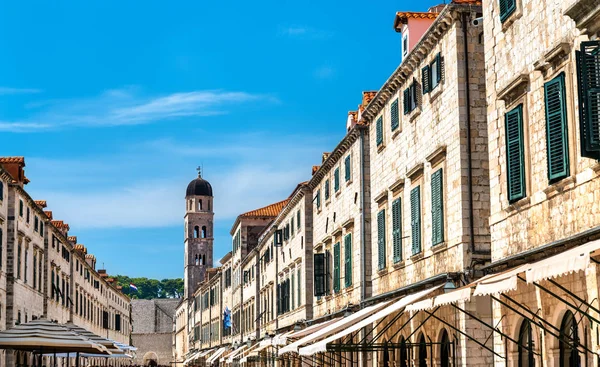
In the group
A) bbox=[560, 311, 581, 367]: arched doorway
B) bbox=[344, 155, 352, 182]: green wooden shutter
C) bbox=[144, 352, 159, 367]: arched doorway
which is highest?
bbox=[344, 155, 352, 182]: green wooden shutter

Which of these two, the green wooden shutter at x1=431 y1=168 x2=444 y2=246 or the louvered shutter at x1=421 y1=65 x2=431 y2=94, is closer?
the green wooden shutter at x1=431 y1=168 x2=444 y2=246

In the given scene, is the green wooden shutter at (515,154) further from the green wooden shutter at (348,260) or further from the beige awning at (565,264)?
the green wooden shutter at (348,260)

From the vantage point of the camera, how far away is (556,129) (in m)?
15.2

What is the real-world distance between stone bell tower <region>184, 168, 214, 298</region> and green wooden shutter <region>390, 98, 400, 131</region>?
321 feet

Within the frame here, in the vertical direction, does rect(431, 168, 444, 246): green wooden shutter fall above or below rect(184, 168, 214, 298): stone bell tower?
below

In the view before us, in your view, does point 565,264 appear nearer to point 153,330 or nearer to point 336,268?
point 336,268

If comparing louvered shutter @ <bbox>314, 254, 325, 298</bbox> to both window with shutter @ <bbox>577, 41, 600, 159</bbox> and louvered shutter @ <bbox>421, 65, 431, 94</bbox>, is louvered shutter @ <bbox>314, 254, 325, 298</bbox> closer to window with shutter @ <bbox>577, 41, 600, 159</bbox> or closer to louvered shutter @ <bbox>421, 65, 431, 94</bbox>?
louvered shutter @ <bbox>421, 65, 431, 94</bbox>

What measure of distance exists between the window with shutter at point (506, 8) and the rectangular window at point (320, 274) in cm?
1894

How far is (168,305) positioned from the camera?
156 m

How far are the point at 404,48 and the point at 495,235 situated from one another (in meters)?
10.8

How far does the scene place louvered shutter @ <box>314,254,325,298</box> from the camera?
36.0 m

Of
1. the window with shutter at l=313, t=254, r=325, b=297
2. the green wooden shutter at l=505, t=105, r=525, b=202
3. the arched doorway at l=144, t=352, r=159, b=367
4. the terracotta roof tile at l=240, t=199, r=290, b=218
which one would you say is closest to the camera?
the green wooden shutter at l=505, t=105, r=525, b=202

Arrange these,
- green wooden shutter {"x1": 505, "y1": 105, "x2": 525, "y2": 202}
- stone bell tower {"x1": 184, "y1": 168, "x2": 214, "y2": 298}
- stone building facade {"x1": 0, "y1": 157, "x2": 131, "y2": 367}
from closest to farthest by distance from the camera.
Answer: green wooden shutter {"x1": 505, "y1": 105, "x2": 525, "y2": 202}
stone building facade {"x1": 0, "y1": 157, "x2": 131, "y2": 367}
stone bell tower {"x1": 184, "y1": 168, "x2": 214, "y2": 298}

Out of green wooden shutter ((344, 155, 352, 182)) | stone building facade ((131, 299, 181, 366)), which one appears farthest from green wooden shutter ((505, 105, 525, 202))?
stone building facade ((131, 299, 181, 366))
